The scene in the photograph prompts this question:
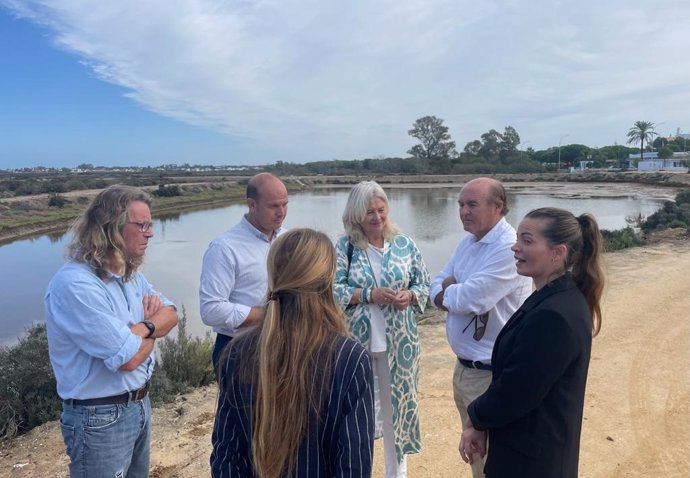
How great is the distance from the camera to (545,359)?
64.9 inches

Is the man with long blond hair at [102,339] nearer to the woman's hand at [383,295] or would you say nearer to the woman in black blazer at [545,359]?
the woman's hand at [383,295]

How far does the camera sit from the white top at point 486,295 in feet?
8.36

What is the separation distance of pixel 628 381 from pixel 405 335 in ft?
8.59

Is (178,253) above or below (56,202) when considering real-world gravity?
below

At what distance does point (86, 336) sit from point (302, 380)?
0.94 metres

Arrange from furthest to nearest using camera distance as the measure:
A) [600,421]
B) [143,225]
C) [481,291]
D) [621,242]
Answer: [621,242] < [600,421] < [481,291] < [143,225]

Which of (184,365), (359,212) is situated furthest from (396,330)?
(184,365)

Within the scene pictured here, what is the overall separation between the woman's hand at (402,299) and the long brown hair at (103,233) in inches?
56.4

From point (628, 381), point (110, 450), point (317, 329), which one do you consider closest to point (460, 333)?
point (317, 329)

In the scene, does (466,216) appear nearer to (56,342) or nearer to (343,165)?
(56,342)

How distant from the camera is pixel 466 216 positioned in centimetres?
276

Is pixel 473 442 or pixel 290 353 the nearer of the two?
pixel 290 353

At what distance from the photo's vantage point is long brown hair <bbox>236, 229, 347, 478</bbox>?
1.37 metres

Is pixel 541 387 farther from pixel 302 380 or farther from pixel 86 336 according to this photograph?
pixel 86 336
